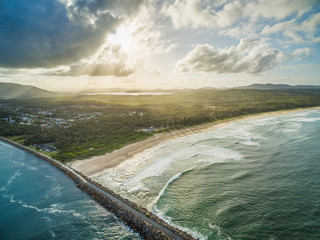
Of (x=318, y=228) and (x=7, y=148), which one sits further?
(x=7, y=148)

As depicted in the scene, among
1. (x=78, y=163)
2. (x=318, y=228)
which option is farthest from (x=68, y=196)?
Result: (x=318, y=228)

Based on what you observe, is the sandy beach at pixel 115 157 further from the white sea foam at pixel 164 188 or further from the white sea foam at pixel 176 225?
the white sea foam at pixel 176 225

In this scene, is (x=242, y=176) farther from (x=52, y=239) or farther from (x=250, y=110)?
(x=250, y=110)

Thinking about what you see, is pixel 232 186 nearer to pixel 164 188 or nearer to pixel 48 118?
pixel 164 188

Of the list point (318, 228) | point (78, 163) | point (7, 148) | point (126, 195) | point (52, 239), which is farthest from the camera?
point (7, 148)

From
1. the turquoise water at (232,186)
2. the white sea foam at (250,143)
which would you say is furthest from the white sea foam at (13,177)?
the white sea foam at (250,143)

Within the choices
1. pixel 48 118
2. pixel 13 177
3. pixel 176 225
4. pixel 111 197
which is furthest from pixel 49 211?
pixel 48 118
